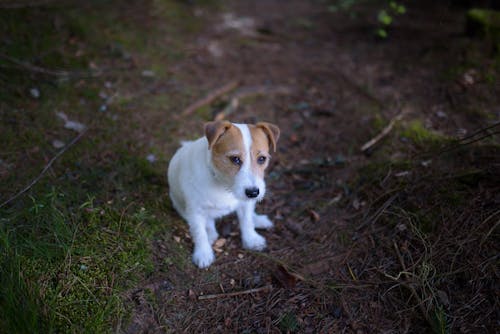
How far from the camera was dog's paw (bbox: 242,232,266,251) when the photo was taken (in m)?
4.59

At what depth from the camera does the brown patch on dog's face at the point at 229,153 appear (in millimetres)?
3879

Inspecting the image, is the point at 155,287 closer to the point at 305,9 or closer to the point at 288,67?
the point at 288,67

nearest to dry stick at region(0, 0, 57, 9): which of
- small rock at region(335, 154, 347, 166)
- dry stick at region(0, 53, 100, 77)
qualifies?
dry stick at region(0, 53, 100, 77)

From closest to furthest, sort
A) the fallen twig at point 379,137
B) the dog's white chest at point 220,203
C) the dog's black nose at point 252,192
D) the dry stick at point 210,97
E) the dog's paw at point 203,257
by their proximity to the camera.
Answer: the dog's black nose at point 252,192, the dog's white chest at point 220,203, the dog's paw at point 203,257, the fallen twig at point 379,137, the dry stick at point 210,97

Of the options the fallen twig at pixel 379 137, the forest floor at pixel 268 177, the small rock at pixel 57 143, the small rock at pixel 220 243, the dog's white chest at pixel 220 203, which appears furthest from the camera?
the fallen twig at pixel 379 137

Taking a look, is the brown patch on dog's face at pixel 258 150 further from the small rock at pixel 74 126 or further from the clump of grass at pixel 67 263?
the small rock at pixel 74 126

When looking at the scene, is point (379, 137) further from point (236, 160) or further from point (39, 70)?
point (39, 70)

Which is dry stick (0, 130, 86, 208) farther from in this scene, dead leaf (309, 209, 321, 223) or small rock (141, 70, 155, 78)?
dead leaf (309, 209, 321, 223)

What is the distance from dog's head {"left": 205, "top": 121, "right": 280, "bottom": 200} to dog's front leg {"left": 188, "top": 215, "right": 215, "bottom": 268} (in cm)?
69

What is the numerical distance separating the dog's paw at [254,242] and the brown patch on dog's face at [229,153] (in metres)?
1.07

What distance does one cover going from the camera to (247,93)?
7496 millimetres

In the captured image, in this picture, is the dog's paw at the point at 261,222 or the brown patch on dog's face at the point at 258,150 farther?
the dog's paw at the point at 261,222

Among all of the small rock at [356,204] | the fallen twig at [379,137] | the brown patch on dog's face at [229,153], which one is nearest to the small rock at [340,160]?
the fallen twig at [379,137]

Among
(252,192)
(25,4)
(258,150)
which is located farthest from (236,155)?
(25,4)
